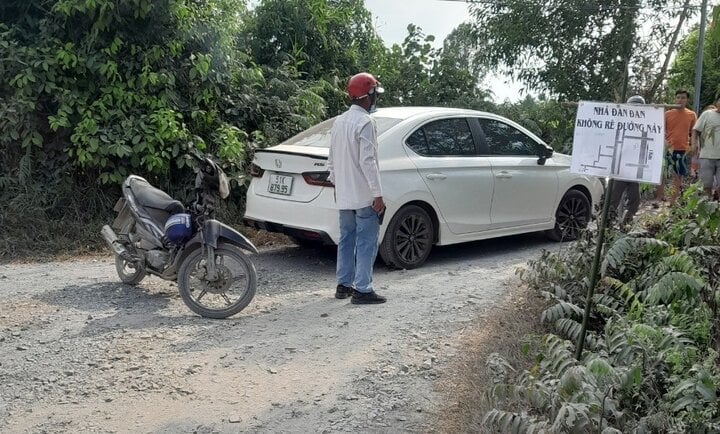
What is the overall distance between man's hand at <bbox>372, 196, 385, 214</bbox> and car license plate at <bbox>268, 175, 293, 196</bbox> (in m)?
1.40

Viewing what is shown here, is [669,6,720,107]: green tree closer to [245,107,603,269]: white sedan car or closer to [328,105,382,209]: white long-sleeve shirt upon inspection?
[245,107,603,269]: white sedan car

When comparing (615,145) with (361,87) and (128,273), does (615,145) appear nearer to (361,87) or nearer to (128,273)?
(361,87)

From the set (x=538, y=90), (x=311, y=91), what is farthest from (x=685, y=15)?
(x=311, y=91)

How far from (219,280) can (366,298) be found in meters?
1.18

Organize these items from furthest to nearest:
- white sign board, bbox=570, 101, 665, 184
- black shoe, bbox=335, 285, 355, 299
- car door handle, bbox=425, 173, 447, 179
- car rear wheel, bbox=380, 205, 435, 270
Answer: car door handle, bbox=425, 173, 447, 179 < car rear wheel, bbox=380, 205, 435, 270 < black shoe, bbox=335, 285, 355, 299 < white sign board, bbox=570, 101, 665, 184

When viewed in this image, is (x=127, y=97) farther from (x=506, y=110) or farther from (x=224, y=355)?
(x=506, y=110)

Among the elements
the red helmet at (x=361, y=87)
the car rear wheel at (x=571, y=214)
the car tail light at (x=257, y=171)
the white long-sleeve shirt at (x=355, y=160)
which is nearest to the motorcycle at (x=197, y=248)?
the white long-sleeve shirt at (x=355, y=160)

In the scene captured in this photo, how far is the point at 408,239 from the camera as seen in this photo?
768 centimetres

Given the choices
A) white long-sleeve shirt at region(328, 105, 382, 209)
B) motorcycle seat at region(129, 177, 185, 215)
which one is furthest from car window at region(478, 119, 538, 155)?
motorcycle seat at region(129, 177, 185, 215)

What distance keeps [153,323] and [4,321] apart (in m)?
1.11

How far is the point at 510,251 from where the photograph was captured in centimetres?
884

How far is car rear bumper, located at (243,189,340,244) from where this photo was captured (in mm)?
7121

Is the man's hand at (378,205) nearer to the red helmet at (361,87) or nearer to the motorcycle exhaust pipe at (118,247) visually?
the red helmet at (361,87)

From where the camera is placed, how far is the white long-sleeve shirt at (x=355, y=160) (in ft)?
20.4
